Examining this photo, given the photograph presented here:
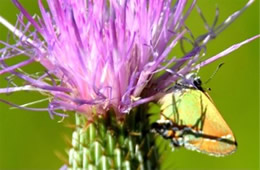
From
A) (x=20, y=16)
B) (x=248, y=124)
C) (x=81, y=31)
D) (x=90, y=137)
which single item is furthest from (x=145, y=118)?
(x=248, y=124)

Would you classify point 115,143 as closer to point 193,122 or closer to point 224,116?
point 193,122

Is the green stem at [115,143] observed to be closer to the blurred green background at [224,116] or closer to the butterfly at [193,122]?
the butterfly at [193,122]

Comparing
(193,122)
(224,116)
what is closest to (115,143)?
(193,122)

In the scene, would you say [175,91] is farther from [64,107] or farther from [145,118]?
[64,107]

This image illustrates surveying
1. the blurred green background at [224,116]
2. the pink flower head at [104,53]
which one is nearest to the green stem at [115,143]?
the pink flower head at [104,53]

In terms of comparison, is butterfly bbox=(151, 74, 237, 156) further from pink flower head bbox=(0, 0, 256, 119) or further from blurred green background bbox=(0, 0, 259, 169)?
blurred green background bbox=(0, 0, 259, 169)
